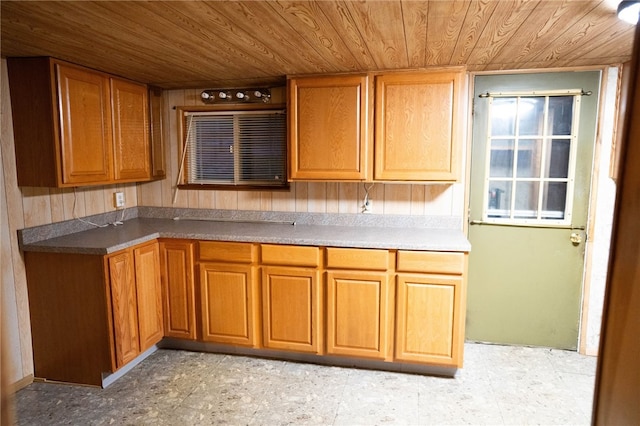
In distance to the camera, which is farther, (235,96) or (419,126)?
(235,96)

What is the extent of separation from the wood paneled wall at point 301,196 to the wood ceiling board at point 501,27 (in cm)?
98

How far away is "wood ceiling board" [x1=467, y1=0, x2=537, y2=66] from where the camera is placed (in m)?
1.66

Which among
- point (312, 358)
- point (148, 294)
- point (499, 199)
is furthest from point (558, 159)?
point (148, 294)

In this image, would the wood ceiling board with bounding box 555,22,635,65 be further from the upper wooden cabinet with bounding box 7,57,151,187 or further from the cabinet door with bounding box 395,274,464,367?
the upper wooden cabinet with bounding box 7,57,151,187

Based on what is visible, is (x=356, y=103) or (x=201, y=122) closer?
(x=356, y=103)

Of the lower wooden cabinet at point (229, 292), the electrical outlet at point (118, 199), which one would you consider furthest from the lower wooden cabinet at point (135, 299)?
the electrical outlet at point (118, 199)

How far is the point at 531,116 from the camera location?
2.90 m

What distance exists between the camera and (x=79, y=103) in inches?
101

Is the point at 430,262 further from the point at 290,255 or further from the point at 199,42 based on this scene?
the point at 199,42

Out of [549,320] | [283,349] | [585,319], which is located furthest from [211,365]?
[585,319]

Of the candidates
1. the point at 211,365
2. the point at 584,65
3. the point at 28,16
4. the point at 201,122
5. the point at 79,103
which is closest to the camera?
the point at 28,16

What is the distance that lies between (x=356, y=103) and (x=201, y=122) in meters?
1.40

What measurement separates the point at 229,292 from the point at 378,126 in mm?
1550

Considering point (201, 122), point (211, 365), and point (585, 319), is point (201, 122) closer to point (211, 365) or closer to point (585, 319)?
point (211, 365)
